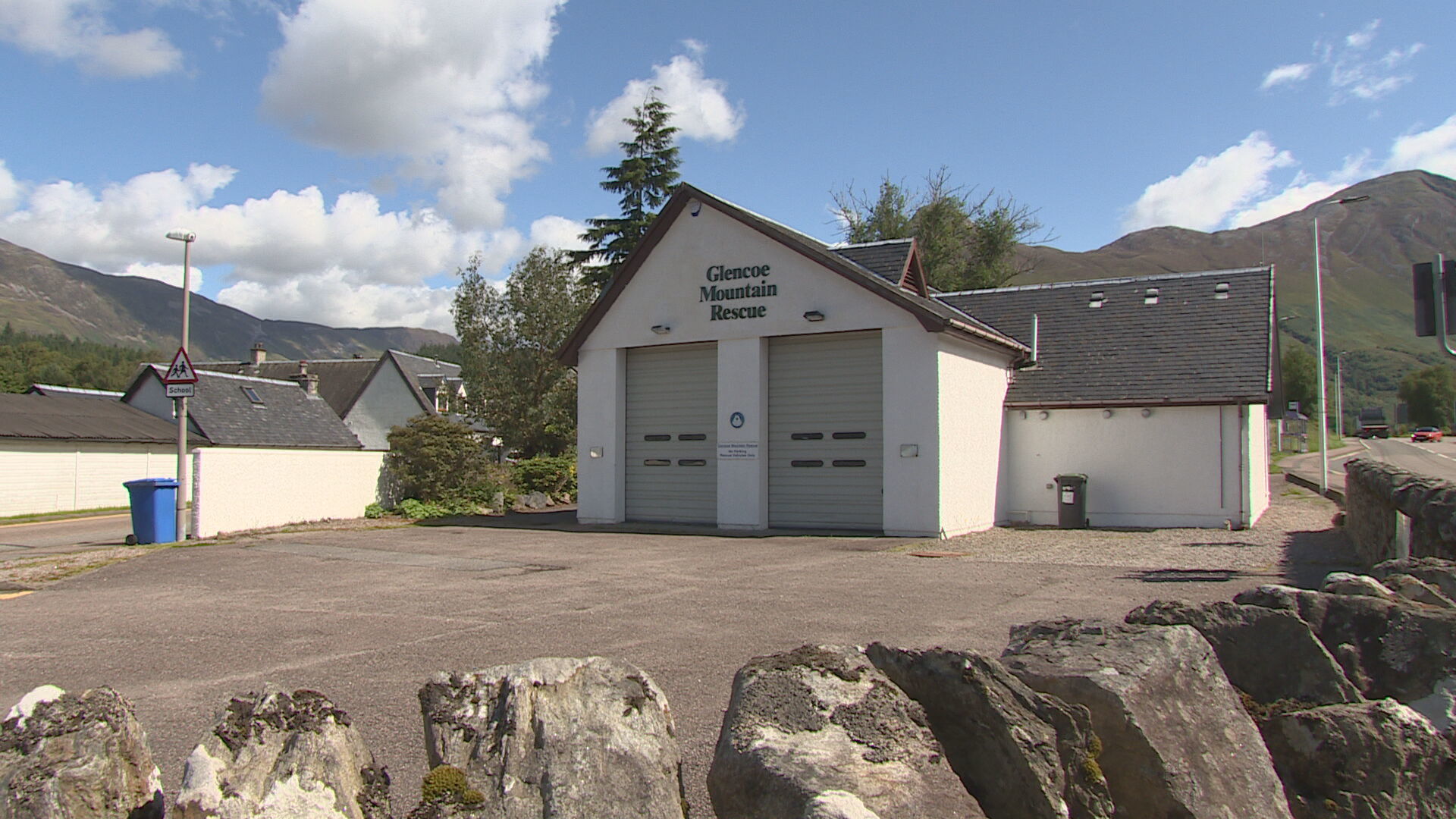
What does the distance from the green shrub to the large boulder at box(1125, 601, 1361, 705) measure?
24575mm

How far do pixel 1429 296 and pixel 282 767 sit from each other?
8240 millimetres

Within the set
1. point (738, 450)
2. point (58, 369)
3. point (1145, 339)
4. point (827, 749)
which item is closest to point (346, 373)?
point (738, 450)

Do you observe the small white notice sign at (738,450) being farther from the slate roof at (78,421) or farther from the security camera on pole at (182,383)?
the slate roof at (78,421)

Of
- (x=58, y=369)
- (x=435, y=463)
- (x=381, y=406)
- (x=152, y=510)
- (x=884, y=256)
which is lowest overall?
(x=152, y=510)

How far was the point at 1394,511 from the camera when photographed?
31.9 feet

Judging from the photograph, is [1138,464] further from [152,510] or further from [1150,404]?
[152,510]

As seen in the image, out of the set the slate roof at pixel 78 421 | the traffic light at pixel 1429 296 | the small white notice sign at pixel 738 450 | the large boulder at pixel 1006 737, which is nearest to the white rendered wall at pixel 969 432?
the small white notice sign at pixel 738 450

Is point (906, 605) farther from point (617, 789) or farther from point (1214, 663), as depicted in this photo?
point (617, 789)

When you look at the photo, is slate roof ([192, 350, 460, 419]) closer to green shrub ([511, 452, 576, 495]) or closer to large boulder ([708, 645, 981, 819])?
green shrub ([511, 452, 576, 495])

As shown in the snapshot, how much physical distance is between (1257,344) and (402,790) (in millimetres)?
19498

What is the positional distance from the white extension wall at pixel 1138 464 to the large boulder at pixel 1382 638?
50.9 ft

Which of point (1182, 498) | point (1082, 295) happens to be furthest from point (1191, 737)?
point (1082, 295)

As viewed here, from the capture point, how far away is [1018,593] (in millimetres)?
9844

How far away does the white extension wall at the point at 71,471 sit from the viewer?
91.6 feet
